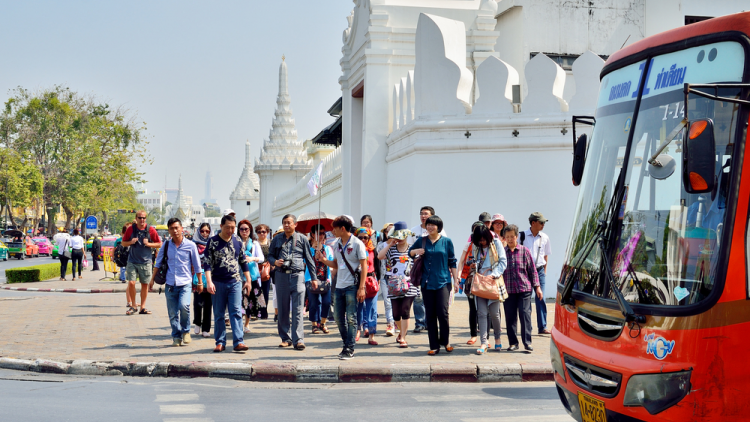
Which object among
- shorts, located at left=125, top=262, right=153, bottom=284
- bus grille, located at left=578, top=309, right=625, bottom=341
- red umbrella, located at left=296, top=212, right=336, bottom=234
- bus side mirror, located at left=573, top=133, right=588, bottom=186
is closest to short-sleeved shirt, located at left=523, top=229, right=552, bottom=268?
red umbrella, located at left=296, top=212, right=336, bottom=234

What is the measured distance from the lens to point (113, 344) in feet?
34.2

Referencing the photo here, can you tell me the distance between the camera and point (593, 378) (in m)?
4.97

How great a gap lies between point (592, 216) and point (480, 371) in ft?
11.7

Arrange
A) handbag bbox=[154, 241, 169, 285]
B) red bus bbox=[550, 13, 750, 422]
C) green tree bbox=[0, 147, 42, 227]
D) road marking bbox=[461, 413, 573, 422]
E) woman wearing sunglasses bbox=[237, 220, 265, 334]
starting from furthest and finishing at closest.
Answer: green tree bbox=[0, 147, 42, 227] < woman wearing sunglasses bbox=[237, 220, 265, 334] < handbag bbox=[154, 241, 169, 285] < road marking bbox=[461, 413, 573, 422] < red bus bbox=[550, 13, 750, 422]

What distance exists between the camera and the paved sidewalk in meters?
9.27

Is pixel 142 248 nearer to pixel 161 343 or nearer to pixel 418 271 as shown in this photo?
pixel 161 343

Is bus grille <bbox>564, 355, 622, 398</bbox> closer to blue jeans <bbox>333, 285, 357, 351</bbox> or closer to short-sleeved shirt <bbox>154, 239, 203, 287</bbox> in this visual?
blue jeans <bbox>333, 285, 357, 351</bbox>

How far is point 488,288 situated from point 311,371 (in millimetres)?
2369

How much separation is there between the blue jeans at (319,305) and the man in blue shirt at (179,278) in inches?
76.2

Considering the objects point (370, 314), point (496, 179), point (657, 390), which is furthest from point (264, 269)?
point (657, 390)

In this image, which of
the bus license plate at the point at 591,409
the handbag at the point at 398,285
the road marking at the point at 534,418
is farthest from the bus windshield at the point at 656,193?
the handbag at the point at 398,285

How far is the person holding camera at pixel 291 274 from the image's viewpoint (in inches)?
388

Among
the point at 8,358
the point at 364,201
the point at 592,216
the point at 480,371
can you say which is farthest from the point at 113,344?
the point at 364,201

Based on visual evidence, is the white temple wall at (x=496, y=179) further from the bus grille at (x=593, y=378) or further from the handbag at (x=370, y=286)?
the bus grille at (x=593, y=378)
